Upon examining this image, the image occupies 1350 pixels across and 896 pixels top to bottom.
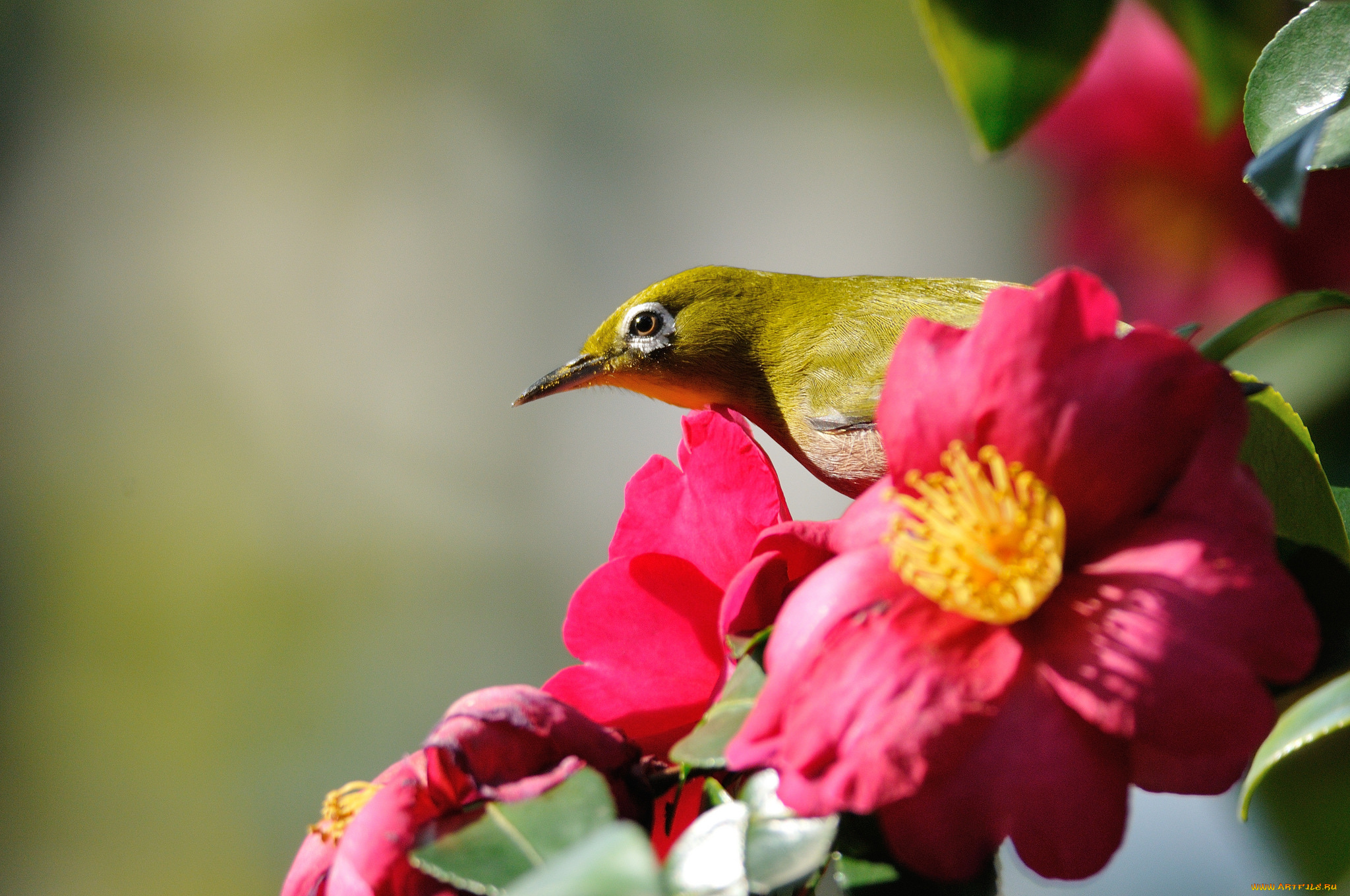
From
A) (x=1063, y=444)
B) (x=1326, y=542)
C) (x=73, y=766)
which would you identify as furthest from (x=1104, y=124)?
(x=73, y=766)

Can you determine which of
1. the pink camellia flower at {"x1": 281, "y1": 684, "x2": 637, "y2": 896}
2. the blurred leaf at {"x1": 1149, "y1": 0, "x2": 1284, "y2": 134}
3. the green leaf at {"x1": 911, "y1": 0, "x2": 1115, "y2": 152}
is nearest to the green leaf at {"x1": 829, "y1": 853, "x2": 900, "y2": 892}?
the pink camellia flower at {"x1": 281, "y1": 684, "x2": 637, "y2": 896}

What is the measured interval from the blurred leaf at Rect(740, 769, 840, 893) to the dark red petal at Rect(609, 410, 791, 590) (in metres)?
0.17

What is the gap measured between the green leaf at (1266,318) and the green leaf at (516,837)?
15.5 inches

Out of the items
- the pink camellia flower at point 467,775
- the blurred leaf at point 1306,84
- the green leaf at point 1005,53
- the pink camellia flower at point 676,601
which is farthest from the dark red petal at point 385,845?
the green leaf at point 1005,53

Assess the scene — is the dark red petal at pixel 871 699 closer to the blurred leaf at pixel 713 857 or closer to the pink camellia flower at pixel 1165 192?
the blurred leaf at pixel 713 857

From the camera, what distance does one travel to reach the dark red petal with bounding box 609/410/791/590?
627mm

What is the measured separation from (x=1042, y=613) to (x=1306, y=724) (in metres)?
0.19

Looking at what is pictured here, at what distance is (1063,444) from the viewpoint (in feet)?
1.57

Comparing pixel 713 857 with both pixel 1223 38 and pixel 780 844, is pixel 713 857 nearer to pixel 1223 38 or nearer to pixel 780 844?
pixel 780 844

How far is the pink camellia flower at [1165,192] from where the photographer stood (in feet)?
5.73

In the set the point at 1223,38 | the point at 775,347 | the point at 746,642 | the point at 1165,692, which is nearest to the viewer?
the point at 1165,692

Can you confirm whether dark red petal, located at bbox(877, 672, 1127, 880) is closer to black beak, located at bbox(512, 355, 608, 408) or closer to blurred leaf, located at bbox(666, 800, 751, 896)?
blurred leaf, located at bbox(666, 800, 751, 896)

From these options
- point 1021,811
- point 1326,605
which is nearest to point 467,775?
point 1021,811

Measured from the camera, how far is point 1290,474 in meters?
0.60
